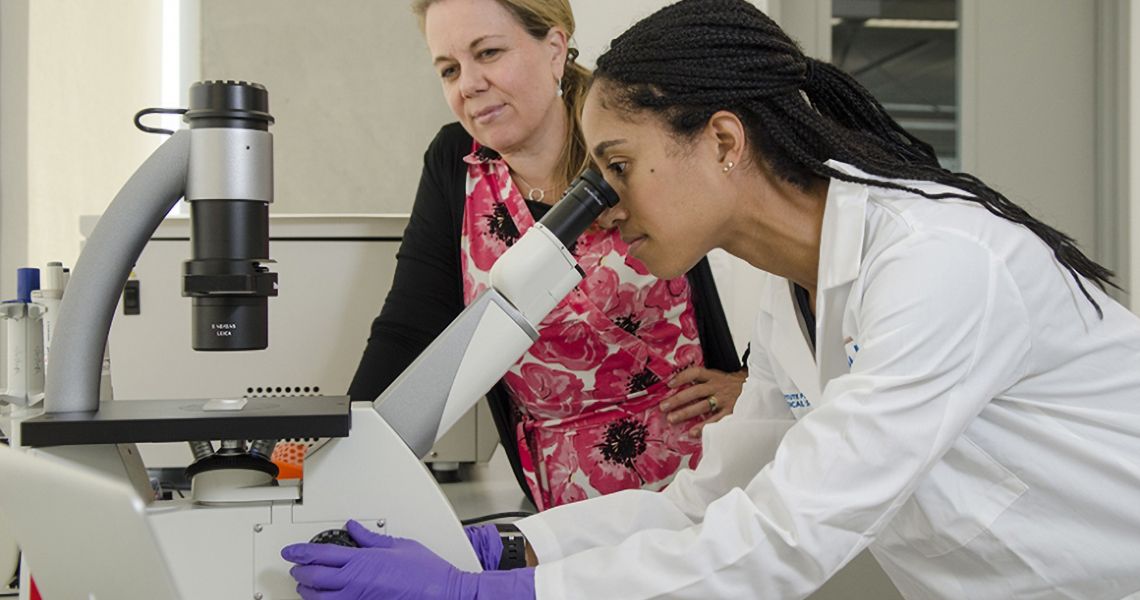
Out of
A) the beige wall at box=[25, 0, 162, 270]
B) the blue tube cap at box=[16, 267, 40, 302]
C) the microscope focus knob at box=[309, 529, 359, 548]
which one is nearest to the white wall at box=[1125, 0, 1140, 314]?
the microscope focus knob at box=[309, 529, 359, 548]

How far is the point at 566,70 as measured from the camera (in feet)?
5.53

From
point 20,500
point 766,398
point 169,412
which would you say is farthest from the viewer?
point 766,398

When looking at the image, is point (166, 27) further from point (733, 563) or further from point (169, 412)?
point (733, 563)

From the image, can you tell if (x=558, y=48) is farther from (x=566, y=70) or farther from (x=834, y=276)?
(x=834, y=276)

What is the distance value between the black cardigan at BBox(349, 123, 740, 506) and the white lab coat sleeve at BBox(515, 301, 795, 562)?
7.5 inches

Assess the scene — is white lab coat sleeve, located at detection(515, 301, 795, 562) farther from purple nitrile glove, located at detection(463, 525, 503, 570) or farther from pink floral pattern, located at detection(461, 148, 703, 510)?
pink floral pattern, located at detection(461, 148, 703, 510)

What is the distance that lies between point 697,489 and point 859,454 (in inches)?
17.2

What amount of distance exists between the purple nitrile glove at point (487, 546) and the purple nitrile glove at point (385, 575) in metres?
0.23

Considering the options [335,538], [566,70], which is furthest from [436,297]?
[335,538]

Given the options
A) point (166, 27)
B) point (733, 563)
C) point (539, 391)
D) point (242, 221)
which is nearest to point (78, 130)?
point (166, 27)

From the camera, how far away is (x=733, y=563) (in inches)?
35.1

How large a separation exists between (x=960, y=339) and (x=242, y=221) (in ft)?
2.12

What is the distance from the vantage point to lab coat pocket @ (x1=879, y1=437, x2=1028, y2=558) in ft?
3.32

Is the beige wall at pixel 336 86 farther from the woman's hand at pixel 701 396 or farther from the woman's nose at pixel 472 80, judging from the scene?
the woman's hand at pixel 701 396
